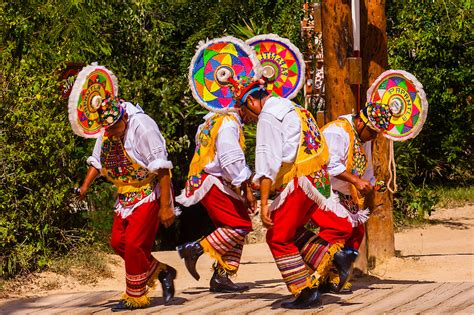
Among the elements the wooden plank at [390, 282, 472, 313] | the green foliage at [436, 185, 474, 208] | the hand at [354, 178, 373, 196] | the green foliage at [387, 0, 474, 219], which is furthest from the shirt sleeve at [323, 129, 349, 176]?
the green foliage at [436, 185, 474, 208]

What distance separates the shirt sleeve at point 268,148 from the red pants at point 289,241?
309 mm

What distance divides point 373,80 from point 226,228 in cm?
224

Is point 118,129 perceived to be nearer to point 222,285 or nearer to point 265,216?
point 265,216

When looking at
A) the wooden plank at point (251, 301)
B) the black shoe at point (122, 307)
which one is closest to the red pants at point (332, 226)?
the wooden plank at point (251, 301)

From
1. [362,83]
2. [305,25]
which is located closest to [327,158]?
[362,83]

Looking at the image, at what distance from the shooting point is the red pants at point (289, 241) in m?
7.04

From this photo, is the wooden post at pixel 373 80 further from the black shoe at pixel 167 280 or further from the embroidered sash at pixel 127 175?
the embroidered sash at pixel 127 175

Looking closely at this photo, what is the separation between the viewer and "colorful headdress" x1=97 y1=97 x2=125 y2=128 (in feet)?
24.2

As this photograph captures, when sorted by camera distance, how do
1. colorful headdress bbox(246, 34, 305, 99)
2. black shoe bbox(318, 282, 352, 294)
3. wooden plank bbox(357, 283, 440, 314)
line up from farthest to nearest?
colorful headdress bbox(246, 34, 305, 99)
black shoe bbox(318, 282, 352, 294)
wooden plank bbox(357, 283, 440, 314)

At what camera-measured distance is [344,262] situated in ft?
24.6

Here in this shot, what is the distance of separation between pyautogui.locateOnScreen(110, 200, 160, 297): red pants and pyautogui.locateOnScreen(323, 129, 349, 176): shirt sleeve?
1.25 meters

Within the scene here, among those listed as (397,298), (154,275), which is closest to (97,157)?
(154,275)

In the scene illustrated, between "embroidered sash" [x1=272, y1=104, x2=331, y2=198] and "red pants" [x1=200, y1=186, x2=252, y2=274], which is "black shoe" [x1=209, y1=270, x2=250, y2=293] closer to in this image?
"red pants" [x1=200, y1=186, x2=252, y2=274]

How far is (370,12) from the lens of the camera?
9828 millimetres
